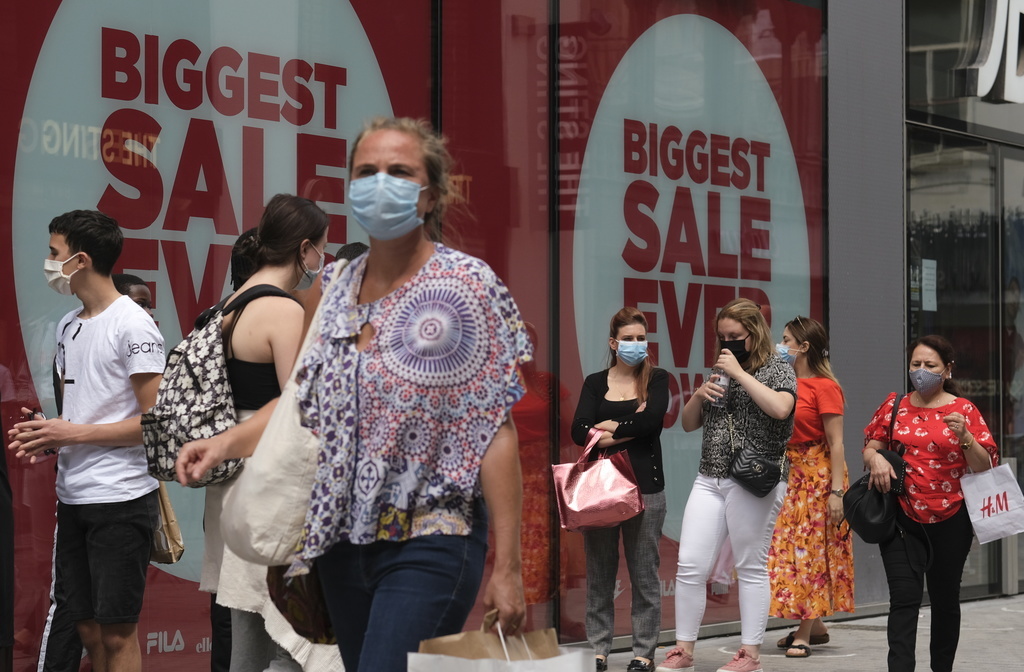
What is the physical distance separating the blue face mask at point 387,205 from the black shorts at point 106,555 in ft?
8.33

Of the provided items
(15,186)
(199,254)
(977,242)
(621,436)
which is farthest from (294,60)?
(977,242)

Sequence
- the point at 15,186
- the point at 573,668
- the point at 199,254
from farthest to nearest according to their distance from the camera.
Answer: the point at 199,254, the point at 15,186, the point at 573,668

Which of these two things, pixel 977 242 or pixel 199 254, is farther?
pixel 977 242

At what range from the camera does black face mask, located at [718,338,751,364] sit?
806 centimetres

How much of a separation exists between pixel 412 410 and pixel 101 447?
2.62 metres

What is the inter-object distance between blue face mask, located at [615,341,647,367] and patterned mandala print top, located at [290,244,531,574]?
186 inches

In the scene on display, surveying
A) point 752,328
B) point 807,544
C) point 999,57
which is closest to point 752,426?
point 752,328

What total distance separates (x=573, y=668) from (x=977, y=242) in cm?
1034

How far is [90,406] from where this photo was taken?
567 cm

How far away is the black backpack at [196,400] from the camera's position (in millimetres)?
4602

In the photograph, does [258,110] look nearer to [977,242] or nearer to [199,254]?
[199,254]

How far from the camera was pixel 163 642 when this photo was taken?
283 inches

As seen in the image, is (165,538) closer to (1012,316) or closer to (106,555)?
(106,555)

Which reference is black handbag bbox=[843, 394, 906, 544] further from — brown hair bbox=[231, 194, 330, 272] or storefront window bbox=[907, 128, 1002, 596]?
storefront window bbox=[907, 128, 1002, 596]
